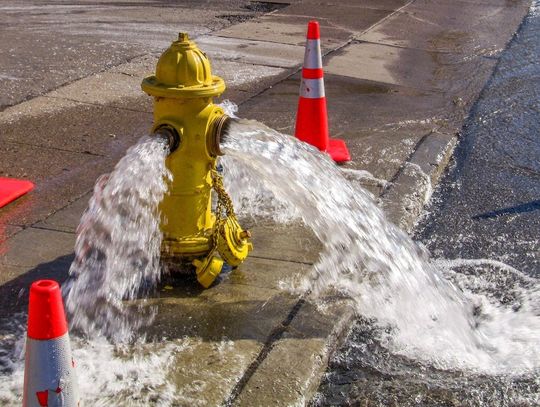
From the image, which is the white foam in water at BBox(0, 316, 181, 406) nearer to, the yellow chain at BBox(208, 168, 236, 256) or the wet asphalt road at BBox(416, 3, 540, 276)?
the yellow chain at BBox(208, 168, 236, 256)

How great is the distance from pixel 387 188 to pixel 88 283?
8.35 ft

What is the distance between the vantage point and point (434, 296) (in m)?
4.63

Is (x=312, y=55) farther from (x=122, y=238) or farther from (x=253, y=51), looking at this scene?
(x=253, y=51)

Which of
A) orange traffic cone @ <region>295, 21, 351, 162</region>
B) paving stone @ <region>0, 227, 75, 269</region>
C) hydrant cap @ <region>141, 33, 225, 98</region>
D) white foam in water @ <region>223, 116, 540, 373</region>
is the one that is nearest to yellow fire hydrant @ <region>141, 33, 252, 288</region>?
hydrant cap @ <region>141, 33, 225, 98</region>

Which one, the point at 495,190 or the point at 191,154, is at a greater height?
the point at 191,154

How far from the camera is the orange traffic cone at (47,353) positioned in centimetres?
272

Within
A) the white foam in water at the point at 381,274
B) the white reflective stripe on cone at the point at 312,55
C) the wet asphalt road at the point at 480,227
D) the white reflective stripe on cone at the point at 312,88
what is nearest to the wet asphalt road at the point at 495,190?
the wet asphalt road at the point at 480,227

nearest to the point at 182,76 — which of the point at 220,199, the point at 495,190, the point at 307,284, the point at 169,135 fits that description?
the point at 169,135

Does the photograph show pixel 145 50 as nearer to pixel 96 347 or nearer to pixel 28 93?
pixel 28 93

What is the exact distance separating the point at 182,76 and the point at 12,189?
1812 millimetres

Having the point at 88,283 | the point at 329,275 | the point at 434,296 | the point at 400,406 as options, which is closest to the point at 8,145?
the point at 88,283

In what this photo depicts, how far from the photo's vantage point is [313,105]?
6.60m

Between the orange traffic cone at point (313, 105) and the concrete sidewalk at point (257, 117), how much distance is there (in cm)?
29

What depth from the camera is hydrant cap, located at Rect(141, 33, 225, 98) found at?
170 inches
